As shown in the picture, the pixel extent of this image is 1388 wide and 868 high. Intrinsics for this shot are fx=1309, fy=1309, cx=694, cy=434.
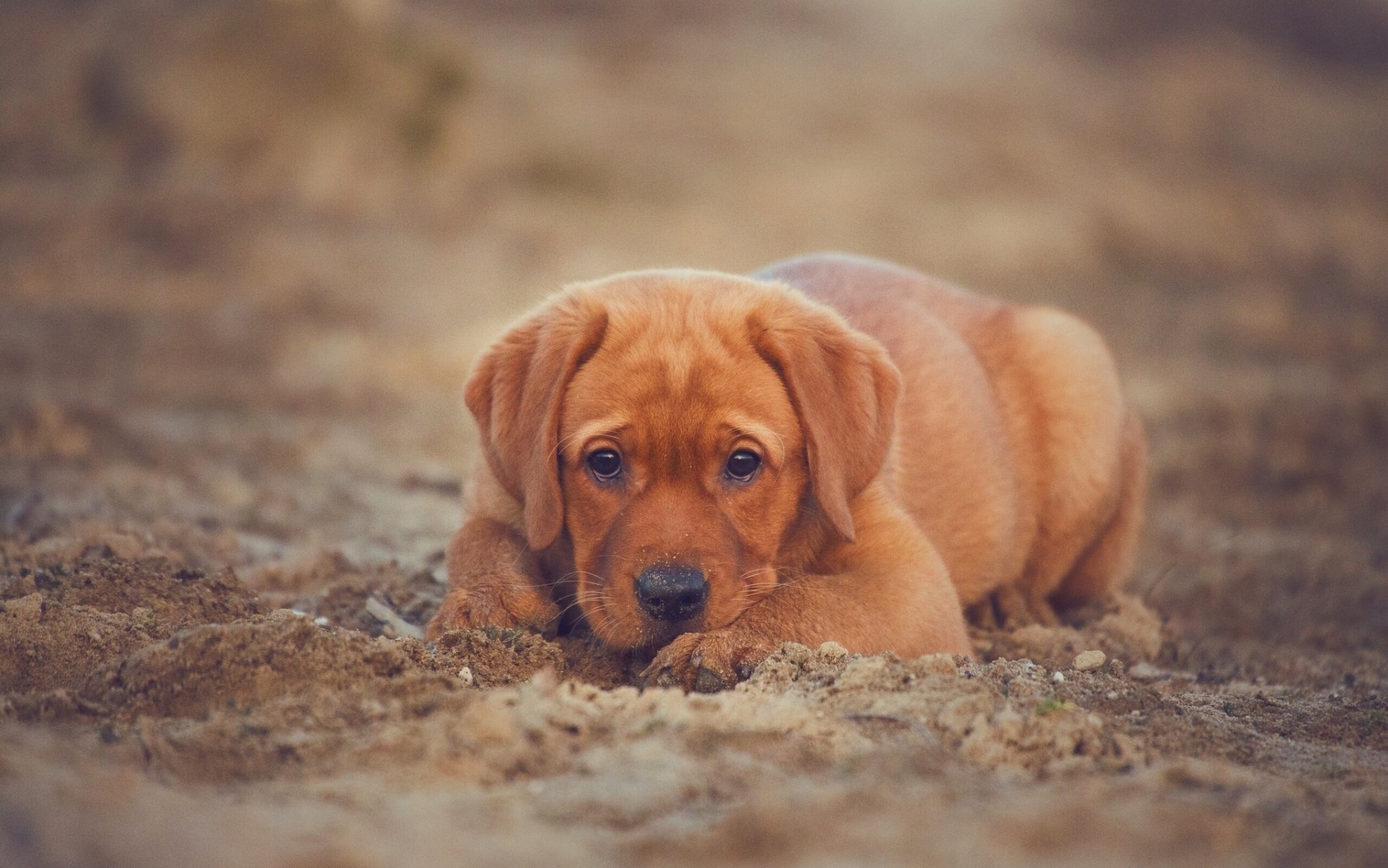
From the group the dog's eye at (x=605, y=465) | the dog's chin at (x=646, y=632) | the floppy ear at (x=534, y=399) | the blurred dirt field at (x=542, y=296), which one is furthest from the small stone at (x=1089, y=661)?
the floppy ear at (x=534, y=399)

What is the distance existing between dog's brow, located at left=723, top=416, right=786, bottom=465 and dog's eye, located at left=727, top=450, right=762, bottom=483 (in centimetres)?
6

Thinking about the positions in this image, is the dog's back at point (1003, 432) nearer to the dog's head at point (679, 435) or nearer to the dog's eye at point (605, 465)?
the dog's head at point (679, 435)

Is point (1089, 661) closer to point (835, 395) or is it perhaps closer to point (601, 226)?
point (835, 395)

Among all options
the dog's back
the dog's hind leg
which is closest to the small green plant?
the dog's back

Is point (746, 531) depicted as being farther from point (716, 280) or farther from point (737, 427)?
point (716, 280)

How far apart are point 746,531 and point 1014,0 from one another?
26.2 m

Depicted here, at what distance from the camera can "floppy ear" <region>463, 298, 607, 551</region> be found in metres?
4.14

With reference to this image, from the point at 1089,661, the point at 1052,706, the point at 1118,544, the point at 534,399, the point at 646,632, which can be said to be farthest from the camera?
the point at 1118,544

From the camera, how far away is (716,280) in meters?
4.60

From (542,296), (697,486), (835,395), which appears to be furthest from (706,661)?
(542,296)

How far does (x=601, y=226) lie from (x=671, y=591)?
12.0 metres

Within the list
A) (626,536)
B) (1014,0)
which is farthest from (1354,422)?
(1014,0)

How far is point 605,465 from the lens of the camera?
4.10 m

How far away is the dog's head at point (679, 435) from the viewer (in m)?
3.91
